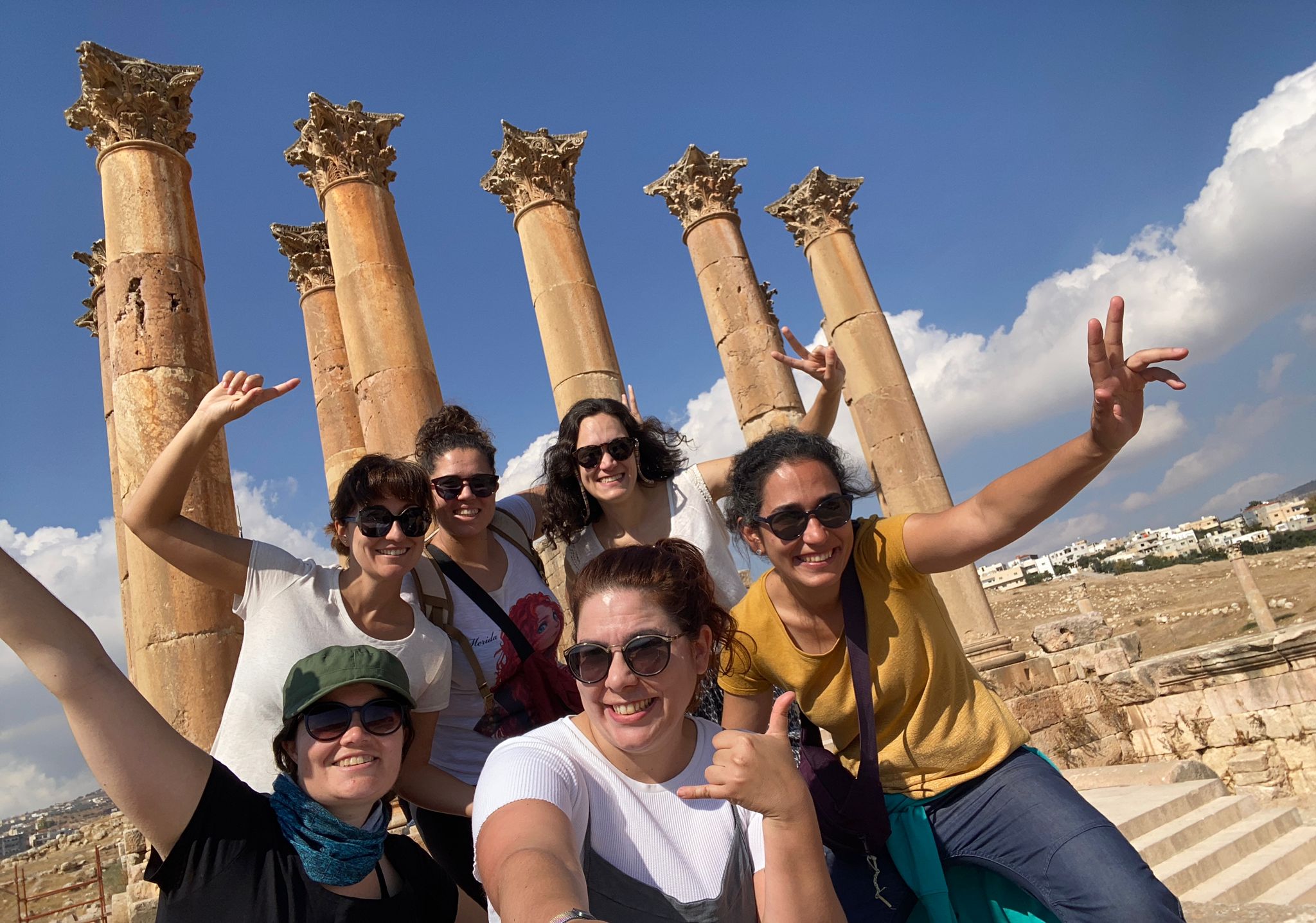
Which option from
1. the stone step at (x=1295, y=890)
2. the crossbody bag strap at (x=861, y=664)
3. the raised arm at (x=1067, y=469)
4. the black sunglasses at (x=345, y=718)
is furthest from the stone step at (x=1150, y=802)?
the black sunglasses at (x=345, y=718)

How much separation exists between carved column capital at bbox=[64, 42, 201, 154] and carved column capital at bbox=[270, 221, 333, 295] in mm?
5583

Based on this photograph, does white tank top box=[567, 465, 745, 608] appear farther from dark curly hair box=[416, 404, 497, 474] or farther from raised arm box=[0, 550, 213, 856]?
raised arm box=[0, 550, 213, 856]

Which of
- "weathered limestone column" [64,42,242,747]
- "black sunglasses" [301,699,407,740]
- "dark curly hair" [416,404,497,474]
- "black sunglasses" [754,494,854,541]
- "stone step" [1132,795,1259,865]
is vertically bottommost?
"stone step" [1132,795,1259,865]

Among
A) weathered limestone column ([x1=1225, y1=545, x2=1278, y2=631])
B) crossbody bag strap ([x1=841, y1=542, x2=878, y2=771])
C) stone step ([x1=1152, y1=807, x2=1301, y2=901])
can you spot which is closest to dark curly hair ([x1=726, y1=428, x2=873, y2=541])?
crossbody bag strap ([x1=841, y1=542, x2=878, y2=771])

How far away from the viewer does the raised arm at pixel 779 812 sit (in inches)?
81.7

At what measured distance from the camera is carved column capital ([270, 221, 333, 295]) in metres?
15.5

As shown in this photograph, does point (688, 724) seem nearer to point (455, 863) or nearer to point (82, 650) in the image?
point (455, 863)

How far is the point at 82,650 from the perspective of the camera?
237 cm

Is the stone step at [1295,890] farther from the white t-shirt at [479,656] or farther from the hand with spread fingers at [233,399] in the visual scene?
the hand with spread fingers at [233,399]

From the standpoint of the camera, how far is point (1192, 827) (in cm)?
740

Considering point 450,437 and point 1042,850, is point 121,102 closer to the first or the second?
point 450,437

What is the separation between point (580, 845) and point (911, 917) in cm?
160

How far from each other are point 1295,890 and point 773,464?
680 centimetres

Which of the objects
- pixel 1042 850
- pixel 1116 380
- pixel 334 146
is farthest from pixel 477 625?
pixel 334 146
